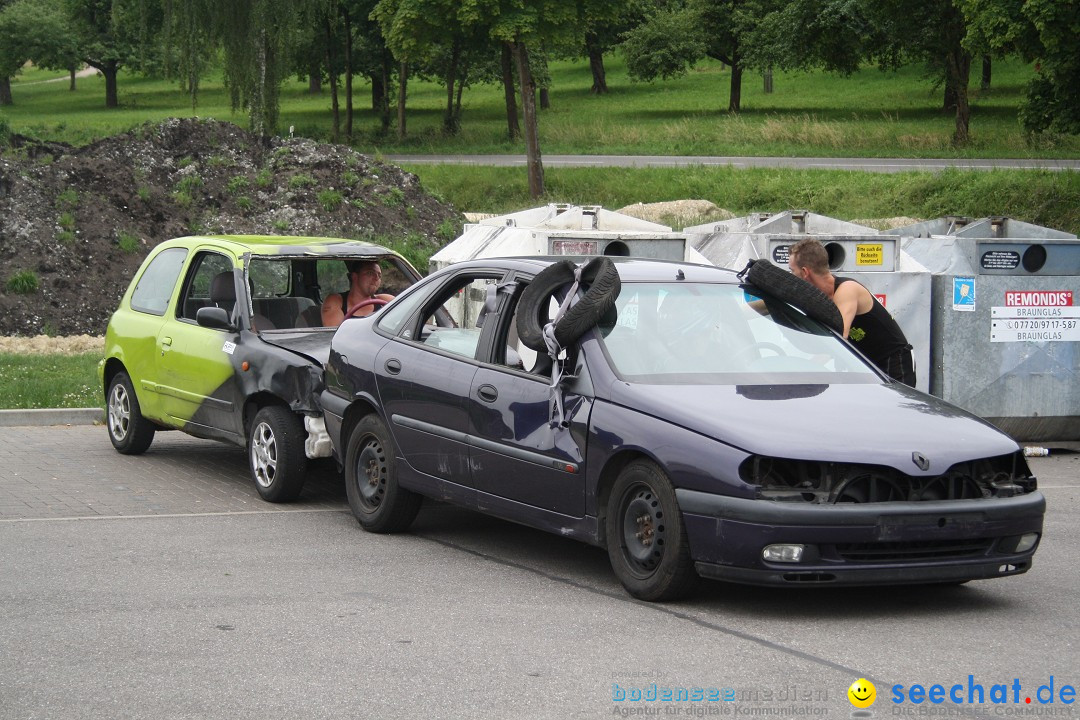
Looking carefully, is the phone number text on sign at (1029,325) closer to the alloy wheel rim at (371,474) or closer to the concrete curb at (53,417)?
the alloy wheel rim at (371,474)

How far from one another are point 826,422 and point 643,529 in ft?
3.20

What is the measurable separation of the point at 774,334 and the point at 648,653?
233cm

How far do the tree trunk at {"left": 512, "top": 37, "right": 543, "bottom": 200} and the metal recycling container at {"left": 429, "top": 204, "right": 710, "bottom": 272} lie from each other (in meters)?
21.8

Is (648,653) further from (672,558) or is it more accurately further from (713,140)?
(713,140)

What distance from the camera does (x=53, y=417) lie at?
1334cm

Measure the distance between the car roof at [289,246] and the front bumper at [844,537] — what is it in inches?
193

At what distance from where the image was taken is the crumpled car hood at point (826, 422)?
19.4 feet

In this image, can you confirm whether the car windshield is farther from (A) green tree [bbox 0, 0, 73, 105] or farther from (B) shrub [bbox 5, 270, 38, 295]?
(A) green tree [bbox 0, 0, 73, 105]

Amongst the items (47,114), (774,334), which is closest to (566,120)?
(47,114)

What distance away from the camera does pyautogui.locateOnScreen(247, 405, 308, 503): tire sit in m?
9.12

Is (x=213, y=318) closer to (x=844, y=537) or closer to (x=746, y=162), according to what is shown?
(x=844, y=537)

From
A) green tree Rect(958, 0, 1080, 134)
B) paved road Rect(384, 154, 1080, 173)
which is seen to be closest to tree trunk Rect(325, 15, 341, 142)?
paved road Rect(384, 154, 1080, 173)

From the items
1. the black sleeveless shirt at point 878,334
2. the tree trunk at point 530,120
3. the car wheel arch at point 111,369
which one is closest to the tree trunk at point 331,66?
the tree trunk at point 530,120

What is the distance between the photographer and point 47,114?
250 feet
